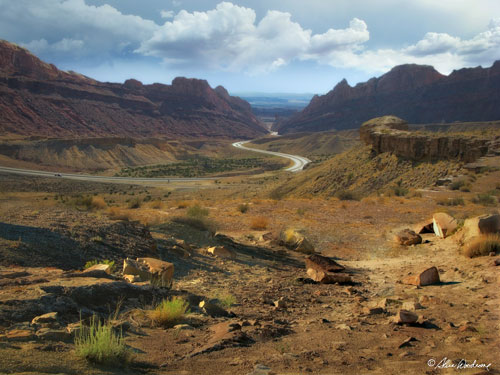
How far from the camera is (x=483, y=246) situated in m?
8.92

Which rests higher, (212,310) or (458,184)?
(458,184)

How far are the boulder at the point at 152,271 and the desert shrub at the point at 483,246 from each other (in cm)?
694

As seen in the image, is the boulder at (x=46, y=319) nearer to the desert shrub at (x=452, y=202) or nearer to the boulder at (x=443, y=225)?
the boulder at (x=443, y=225)

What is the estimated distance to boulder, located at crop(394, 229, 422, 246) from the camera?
1247 cm

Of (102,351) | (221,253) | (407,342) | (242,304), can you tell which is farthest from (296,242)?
(102,351)

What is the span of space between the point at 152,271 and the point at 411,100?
159716 mm

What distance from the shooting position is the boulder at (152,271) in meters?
6.73

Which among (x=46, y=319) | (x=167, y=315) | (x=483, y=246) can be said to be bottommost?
(x=167, y=315)

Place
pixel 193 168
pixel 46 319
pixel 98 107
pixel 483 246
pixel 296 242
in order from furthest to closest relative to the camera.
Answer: pixel 98 107, pixel 193 168, pixel 296 242, pixel 483 246, pixel 46 319

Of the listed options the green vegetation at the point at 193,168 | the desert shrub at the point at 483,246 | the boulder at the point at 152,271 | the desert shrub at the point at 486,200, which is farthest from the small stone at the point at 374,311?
the green vegetation at the point at 193,168

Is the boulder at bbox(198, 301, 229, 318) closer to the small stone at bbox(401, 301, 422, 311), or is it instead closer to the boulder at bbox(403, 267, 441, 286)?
the small stone at bbox(401, 301, 422, 311)

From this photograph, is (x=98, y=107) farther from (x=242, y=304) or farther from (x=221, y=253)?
(x=242, y=304)

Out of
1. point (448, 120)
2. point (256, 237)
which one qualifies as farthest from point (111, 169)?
point (448, 120)

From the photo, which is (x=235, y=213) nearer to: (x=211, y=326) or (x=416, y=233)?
(x=416, y=233)
